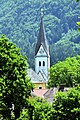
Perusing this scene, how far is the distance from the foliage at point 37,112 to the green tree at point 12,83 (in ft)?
2.19

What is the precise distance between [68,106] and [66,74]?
52619mm

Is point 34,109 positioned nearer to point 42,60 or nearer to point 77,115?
point 77,115

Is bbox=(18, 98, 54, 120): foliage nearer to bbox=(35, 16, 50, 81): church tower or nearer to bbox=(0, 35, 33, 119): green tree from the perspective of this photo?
bbox=(0, 35, 33, 119): green tree

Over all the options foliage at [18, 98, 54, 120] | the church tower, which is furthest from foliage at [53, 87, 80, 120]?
the church tower

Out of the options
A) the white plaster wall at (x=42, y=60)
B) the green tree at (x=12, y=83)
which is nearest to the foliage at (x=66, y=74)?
the white plaster wall at (x=42, y=60)

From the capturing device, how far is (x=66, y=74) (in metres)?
85.9

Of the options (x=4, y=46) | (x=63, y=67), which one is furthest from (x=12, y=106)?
(x=63, y=67)

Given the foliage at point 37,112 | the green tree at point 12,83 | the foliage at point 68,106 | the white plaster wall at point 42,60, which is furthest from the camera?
the white plaster wall at point 42,60

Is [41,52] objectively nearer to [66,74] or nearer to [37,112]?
[66,74]

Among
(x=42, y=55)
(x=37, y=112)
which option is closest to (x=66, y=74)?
(x=42, y=55)

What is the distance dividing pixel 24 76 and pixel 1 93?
8.09ft

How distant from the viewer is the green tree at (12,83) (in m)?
33.0

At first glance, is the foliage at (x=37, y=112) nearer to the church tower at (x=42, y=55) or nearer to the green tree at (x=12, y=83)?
the green tree at (x=12, y=83)

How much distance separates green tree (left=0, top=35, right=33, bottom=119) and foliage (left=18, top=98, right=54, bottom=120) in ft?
2.19
